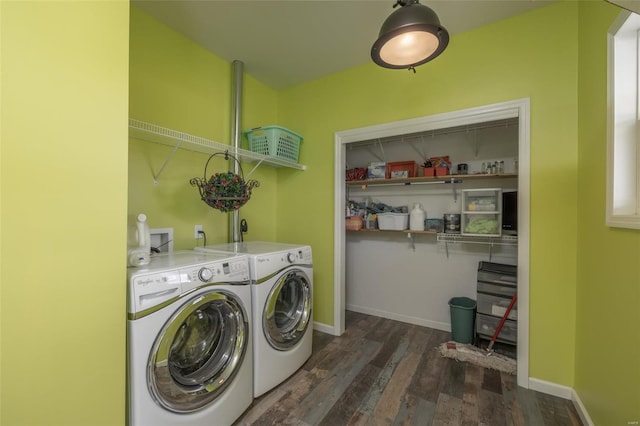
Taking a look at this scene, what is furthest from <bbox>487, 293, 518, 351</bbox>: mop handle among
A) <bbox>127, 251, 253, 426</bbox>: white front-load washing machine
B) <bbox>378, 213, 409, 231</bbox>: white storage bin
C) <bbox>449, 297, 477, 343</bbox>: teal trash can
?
<bbox>127, 251, 253, 426</bbox>: white front-load washing machine

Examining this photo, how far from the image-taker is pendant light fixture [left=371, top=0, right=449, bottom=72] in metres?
0.93

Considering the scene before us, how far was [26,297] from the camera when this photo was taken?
814mm

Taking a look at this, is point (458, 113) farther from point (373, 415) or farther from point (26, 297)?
point (26, 297)

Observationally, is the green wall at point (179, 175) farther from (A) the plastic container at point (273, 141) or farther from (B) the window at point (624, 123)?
(A) the plastic container at point (273, 141)

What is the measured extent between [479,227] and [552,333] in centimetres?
88

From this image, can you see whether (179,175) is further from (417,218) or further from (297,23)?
(417,218)

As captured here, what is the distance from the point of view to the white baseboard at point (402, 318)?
2592 mm

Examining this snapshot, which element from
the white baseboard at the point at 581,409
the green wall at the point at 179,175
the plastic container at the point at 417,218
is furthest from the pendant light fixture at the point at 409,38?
the white baseboard at the point at 581,409

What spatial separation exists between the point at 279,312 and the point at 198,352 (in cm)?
62

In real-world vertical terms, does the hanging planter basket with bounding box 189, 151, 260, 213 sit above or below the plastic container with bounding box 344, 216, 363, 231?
above

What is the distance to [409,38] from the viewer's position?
42.4 inches

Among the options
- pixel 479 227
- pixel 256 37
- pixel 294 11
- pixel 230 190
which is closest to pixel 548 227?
pixel 479 227

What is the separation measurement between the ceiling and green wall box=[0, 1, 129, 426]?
0.98 metres

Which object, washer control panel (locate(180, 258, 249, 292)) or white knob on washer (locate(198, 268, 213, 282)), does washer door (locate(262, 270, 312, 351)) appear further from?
white knob on washer (locate(198, 268, 213, 282))
